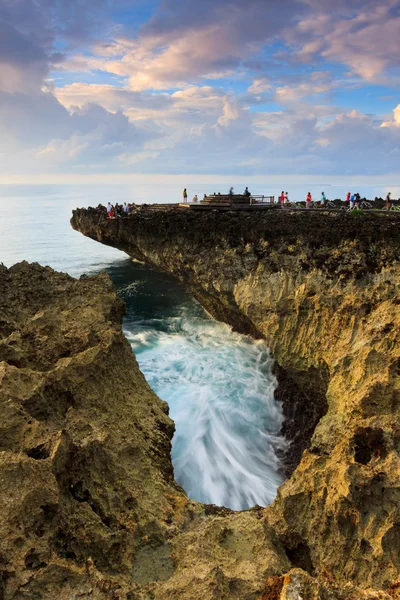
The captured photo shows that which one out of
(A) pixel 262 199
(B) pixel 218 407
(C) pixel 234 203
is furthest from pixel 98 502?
(A) pixel 262 199

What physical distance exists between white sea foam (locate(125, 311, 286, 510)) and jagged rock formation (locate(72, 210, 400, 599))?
56.0 inches

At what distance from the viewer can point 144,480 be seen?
24.3ft

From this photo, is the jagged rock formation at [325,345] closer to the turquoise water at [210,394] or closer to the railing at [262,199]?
the turquoise water at [210,394]

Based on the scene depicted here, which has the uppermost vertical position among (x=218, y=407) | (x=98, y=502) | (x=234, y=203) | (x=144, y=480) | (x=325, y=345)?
(x=234, y=203)

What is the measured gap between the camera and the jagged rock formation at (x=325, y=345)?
258 inches

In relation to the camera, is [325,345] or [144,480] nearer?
[144,480]

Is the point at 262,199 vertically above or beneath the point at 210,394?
above

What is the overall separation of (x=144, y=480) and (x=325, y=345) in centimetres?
968

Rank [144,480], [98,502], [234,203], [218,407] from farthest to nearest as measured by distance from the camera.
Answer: [234,203] → [218,407] → [144,480] → [98,502]

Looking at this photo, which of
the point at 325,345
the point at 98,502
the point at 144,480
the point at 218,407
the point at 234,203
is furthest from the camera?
the point at 234,203

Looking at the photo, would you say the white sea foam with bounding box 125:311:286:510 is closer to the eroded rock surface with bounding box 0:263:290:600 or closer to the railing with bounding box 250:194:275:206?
the eroded rock surface with bounding box 0:263:290:600

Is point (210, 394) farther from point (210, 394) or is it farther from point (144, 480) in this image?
point (144, 480)

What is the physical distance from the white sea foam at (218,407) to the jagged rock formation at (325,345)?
4.67ft

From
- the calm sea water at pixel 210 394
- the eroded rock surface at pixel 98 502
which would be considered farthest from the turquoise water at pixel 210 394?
the eroded rock surface at pixel 98 502
